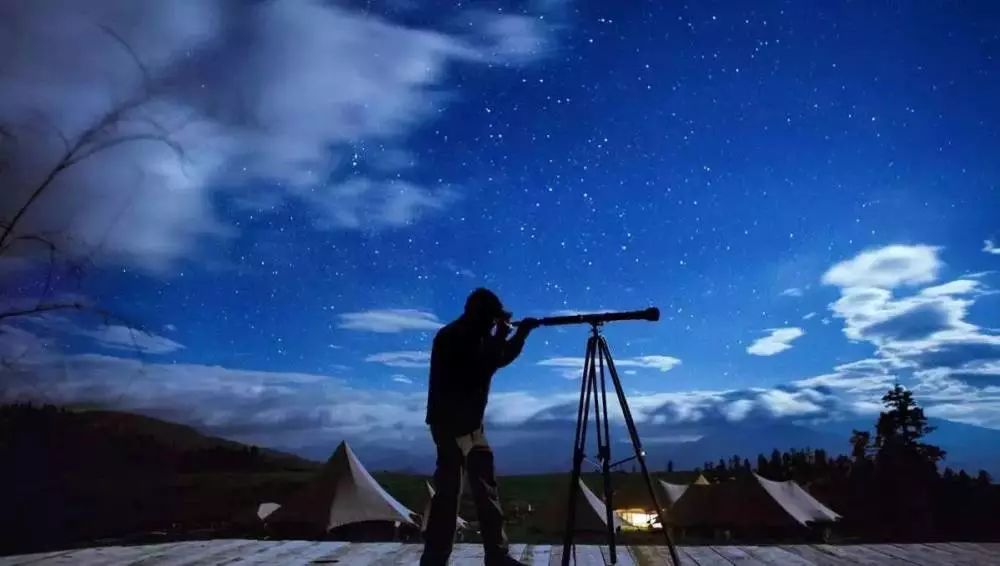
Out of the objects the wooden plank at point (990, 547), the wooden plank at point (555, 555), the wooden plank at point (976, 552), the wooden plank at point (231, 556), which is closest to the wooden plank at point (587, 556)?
the wooden plank at point (555, 555)

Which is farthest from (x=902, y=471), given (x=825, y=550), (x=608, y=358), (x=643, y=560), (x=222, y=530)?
(x=222, y=530)

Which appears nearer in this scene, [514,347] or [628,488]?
[514,347]

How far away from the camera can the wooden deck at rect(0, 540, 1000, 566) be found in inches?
213

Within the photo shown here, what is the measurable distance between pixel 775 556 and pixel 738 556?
0.89 feet

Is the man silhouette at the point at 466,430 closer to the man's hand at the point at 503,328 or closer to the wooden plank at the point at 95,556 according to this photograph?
the man's hand at the point at 503,328

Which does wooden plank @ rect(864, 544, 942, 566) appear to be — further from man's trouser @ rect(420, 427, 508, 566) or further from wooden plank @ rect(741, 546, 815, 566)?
man's trouser @ rect(420, 427, 508, 566)

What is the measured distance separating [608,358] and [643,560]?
6.32 feet

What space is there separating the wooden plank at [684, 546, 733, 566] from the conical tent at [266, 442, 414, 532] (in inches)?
363

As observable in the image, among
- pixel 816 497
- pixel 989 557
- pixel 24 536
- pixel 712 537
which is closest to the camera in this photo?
pixel 989 557

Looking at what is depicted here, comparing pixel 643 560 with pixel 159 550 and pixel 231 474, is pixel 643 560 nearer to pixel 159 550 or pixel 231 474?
pixel 159 550

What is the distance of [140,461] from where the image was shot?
21109 millimetres

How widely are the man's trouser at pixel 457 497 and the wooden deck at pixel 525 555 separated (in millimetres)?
1379

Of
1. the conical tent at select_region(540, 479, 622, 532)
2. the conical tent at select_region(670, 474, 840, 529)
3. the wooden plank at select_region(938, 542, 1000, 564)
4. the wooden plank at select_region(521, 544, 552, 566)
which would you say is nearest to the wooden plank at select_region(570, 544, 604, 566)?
the wooden plank at select_region(521, 544, 552, 566)

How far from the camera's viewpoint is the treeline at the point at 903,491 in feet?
48.4
